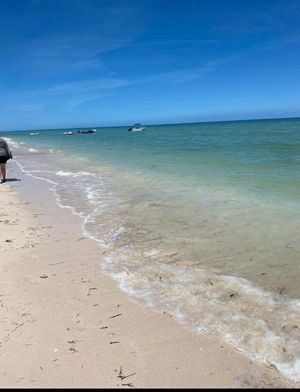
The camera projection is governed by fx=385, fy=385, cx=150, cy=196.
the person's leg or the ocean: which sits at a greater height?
the person's leg

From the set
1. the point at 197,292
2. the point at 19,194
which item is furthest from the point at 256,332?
the point at 19,194

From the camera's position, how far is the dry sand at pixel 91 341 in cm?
323

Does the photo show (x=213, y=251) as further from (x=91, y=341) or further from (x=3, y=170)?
(x=3, y=170)

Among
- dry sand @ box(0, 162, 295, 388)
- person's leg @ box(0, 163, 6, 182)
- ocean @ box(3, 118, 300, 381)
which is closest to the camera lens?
dry sand @ box(0, 162, 295, 388)

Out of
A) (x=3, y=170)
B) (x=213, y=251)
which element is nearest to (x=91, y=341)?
(x=213, y=251)

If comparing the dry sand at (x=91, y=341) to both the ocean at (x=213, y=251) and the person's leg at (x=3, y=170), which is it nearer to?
the ocean at (x=213, y=251)

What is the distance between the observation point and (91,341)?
376cm

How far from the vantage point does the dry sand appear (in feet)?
10.6

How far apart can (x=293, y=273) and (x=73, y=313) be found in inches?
119

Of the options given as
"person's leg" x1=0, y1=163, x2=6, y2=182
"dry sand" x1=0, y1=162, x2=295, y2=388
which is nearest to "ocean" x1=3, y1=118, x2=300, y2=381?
"dry sand" x1=0, y1=162, x2=295, y2=388

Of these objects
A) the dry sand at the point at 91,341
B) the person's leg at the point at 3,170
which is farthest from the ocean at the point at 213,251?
the person's leg at the point at 3,170

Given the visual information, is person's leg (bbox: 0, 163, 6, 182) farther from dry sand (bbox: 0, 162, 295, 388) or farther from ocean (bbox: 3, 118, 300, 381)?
dry sand (bbox: 0, 162, 295, 388)

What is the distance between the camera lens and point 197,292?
484 cm

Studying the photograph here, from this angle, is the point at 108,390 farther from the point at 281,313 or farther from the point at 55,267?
the point at 55,267
